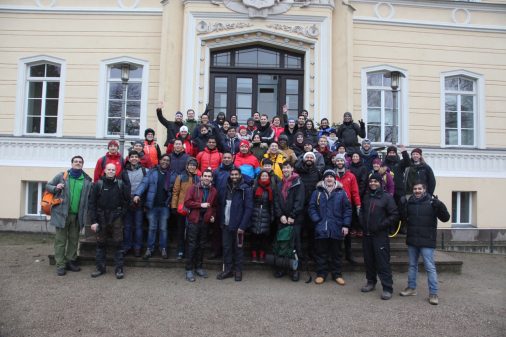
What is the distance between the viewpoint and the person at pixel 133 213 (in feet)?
20.6

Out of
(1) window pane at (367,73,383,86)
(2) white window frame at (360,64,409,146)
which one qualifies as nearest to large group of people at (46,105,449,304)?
(2) white window frame at (360,64,409,146)

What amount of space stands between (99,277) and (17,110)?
7.85 meters

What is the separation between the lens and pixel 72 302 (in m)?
4.95

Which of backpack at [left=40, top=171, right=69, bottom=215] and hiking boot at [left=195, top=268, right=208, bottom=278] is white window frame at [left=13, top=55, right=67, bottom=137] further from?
hiking boot at [left=195, top=268, right=208, bottom=278]

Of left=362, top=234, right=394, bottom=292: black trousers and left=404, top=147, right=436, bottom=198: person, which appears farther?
left=404, top=147, right=436, bottom=198: person

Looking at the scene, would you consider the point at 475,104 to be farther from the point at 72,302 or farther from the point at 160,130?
the point at 72,302

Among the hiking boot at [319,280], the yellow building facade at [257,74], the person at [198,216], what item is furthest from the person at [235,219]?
the yellow building facade at [257,74]

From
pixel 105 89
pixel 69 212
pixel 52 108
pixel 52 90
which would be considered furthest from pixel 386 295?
pixel 52 90

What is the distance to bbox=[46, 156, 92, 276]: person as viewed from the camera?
6086mm

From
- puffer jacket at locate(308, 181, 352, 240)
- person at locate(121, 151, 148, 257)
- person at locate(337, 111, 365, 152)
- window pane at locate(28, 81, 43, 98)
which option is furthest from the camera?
window pane at locate(28, 81, 43, 98)

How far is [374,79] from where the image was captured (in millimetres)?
11742

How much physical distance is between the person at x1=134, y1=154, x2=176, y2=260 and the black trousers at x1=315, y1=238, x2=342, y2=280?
2607 mm

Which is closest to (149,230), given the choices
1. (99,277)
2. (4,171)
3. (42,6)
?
(99,277)

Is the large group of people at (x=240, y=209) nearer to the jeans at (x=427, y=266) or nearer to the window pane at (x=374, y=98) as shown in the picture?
the jeans at (x=427, y=266)
